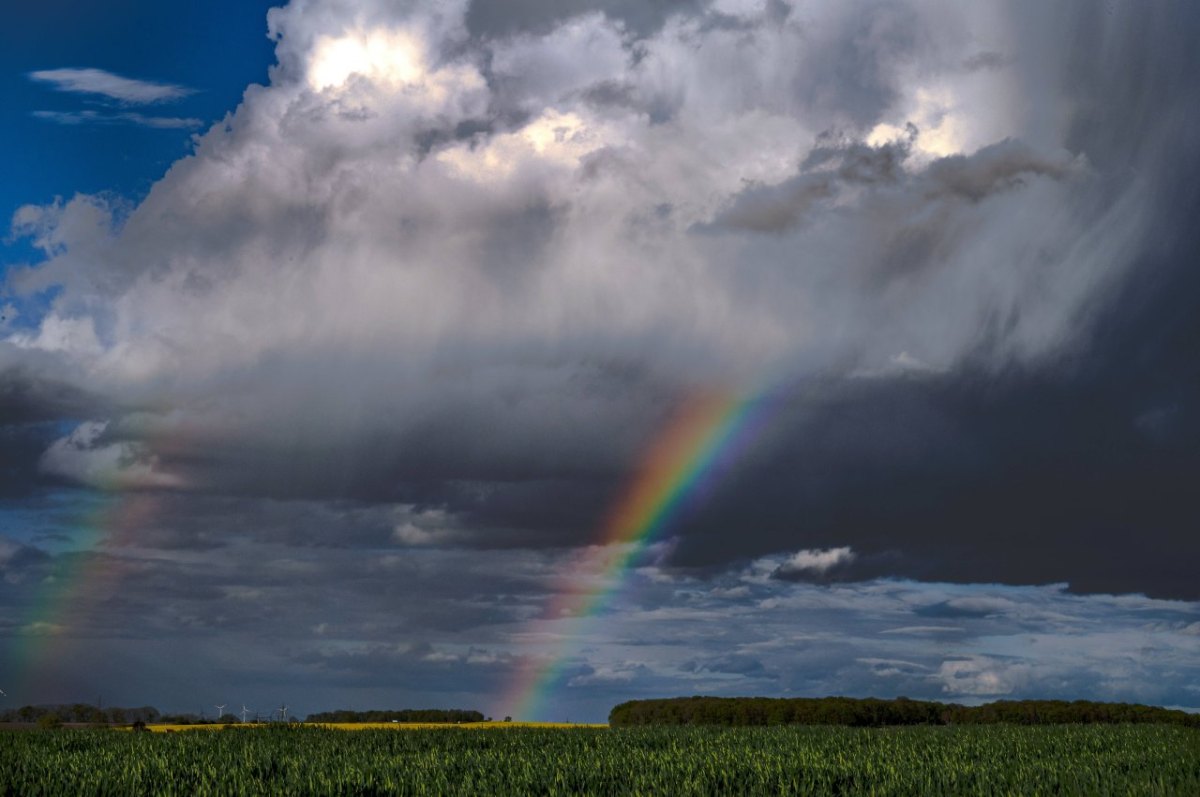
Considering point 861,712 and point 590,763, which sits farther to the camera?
point 861,712

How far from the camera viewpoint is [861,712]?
135 meters

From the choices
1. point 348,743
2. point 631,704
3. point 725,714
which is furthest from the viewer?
point 631,704

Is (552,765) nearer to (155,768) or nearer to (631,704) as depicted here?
(155,768)

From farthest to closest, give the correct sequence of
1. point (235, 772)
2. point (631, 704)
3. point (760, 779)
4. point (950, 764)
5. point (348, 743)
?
point (631, 704) < point (348, 743) < point (950, 764) < point (235, 772) < point (760, 779)

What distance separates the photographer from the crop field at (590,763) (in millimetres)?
34500

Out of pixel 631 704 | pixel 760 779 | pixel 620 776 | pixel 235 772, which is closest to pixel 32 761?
pixel 235 772

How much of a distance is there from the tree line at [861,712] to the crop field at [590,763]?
229ft

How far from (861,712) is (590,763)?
102 metres

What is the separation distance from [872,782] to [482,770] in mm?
12837

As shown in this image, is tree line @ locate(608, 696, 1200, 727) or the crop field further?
tree line @ locate(608, 696, 1200, 727)

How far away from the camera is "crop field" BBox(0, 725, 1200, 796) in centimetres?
3450

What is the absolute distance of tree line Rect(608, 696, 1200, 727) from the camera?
128500 millimetres

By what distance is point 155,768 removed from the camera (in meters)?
41.2

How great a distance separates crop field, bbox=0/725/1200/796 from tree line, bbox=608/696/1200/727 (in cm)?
6976
